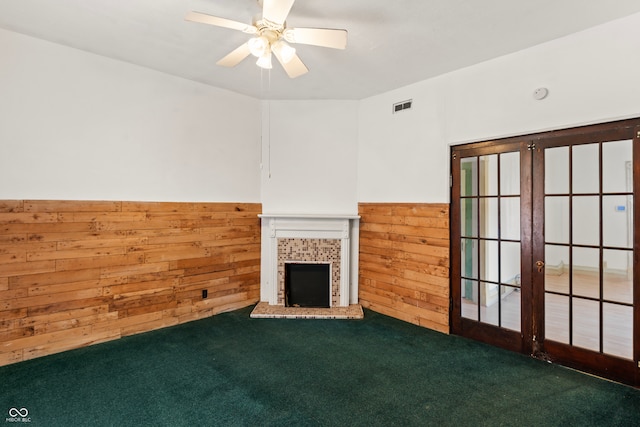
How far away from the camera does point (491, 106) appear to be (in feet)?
10.7

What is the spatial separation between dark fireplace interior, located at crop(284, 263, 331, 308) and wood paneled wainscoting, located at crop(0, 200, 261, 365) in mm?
579

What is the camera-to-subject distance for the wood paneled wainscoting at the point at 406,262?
3672mm

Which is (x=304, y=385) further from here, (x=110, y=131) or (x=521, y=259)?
(x=110, y=131)

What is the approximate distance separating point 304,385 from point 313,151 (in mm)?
3059

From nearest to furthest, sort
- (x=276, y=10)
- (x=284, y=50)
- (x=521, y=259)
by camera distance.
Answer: (x=276, y=10) < (x=284, y=50) < (x=521, y=259)

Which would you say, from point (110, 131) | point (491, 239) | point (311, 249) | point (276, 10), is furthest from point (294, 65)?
point (491, 239)

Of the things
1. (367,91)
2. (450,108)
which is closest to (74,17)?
(367,91)

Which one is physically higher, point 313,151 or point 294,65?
point 294,65

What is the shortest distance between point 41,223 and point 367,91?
3.91 meters

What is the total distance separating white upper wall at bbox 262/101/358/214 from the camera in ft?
15.0

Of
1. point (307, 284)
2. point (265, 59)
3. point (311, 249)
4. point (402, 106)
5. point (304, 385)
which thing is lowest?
point (304, 385)

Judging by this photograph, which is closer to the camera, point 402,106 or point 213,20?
point 213,20

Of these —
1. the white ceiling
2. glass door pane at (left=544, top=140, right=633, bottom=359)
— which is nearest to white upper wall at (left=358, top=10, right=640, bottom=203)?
the white ceiling

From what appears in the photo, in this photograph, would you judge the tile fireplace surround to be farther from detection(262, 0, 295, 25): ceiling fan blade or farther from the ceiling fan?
detection(262, 0, 295, 25): ceiling fan blade
